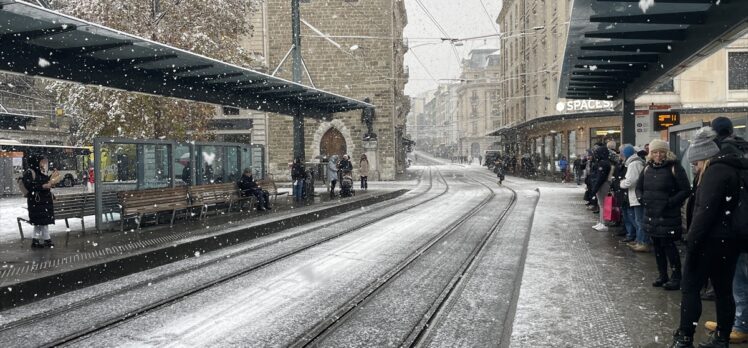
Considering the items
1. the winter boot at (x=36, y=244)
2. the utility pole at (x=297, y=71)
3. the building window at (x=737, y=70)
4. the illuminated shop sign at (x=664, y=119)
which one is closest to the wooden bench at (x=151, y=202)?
the winter boot at (x=36, y=244)

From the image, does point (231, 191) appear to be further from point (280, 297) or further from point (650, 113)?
point (650, 113)

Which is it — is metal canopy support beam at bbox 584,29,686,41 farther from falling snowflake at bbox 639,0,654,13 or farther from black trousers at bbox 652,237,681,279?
black trousers at bbox 652,237,681,279

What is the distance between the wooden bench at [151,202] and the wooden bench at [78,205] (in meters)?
0.49

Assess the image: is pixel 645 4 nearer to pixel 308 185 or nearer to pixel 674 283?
pixel 674 283

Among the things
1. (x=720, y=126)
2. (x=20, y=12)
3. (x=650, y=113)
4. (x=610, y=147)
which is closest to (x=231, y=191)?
(x=20, y=12)

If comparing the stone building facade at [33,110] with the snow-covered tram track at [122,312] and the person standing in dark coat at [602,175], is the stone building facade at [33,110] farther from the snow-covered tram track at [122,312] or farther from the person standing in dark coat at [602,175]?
the person standing in dark coat at [602,175]

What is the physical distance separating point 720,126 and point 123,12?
20.2 meters

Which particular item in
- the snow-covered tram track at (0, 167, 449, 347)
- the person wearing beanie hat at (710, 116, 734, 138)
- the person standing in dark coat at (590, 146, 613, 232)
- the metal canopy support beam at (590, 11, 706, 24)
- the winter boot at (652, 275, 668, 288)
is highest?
the metal canopy support beam at (590, 11, 706, 24)

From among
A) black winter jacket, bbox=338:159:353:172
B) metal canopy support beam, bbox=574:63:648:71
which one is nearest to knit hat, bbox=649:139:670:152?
metal canopy support beam, bbox=574:63:648:71

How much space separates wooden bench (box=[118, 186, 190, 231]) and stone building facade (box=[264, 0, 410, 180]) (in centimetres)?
2382

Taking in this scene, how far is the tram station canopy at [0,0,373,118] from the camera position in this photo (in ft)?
27.2

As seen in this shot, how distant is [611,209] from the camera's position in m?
10.9

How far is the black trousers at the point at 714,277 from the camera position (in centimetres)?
425

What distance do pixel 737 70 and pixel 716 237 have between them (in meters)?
32.6
